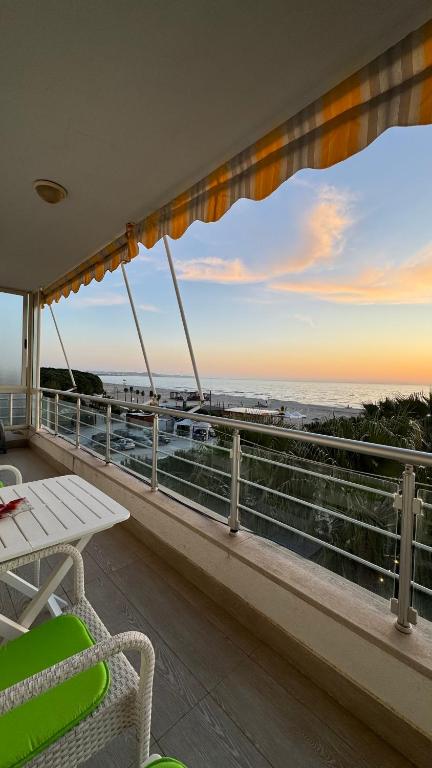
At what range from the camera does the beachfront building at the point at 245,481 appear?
1.04 meters

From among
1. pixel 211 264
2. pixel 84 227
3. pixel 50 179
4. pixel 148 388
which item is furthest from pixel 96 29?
pixel 211 264

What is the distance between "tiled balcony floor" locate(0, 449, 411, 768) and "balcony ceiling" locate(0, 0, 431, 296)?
231 centimetres

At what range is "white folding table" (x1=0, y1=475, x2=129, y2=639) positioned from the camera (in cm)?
107

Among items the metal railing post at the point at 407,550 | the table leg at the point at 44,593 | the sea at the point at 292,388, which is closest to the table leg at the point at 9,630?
the table leg at the point at 44,593

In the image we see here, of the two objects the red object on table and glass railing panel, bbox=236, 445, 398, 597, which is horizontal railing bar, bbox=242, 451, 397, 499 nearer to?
glass railing panel, bbox=236, 445, 398, 597

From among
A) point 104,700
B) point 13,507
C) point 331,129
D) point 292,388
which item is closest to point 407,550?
point 104,700

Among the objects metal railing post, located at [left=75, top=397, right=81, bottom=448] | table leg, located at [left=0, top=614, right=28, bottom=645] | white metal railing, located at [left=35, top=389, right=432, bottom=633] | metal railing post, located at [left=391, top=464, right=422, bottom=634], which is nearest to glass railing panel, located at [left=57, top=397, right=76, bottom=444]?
metal railing post, located at [left=75, top=397, right=81, bottom=448]

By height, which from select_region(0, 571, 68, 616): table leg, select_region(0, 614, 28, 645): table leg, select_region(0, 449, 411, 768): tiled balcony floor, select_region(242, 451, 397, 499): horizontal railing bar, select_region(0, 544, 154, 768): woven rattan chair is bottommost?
select_region(0, 449, 411, 768): tiled balcony floor

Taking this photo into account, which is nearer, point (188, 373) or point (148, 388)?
point (188, 373)

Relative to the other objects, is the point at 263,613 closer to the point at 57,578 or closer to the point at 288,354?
the point at 57,578

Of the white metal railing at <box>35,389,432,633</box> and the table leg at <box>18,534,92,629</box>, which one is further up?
the white metal railing at <box>35,389,432,633</box>

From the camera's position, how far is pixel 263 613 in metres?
1.38

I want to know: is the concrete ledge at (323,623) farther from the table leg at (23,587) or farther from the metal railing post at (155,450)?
the table leg at (23,587)

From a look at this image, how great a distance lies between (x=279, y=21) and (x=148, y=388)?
2890mm
